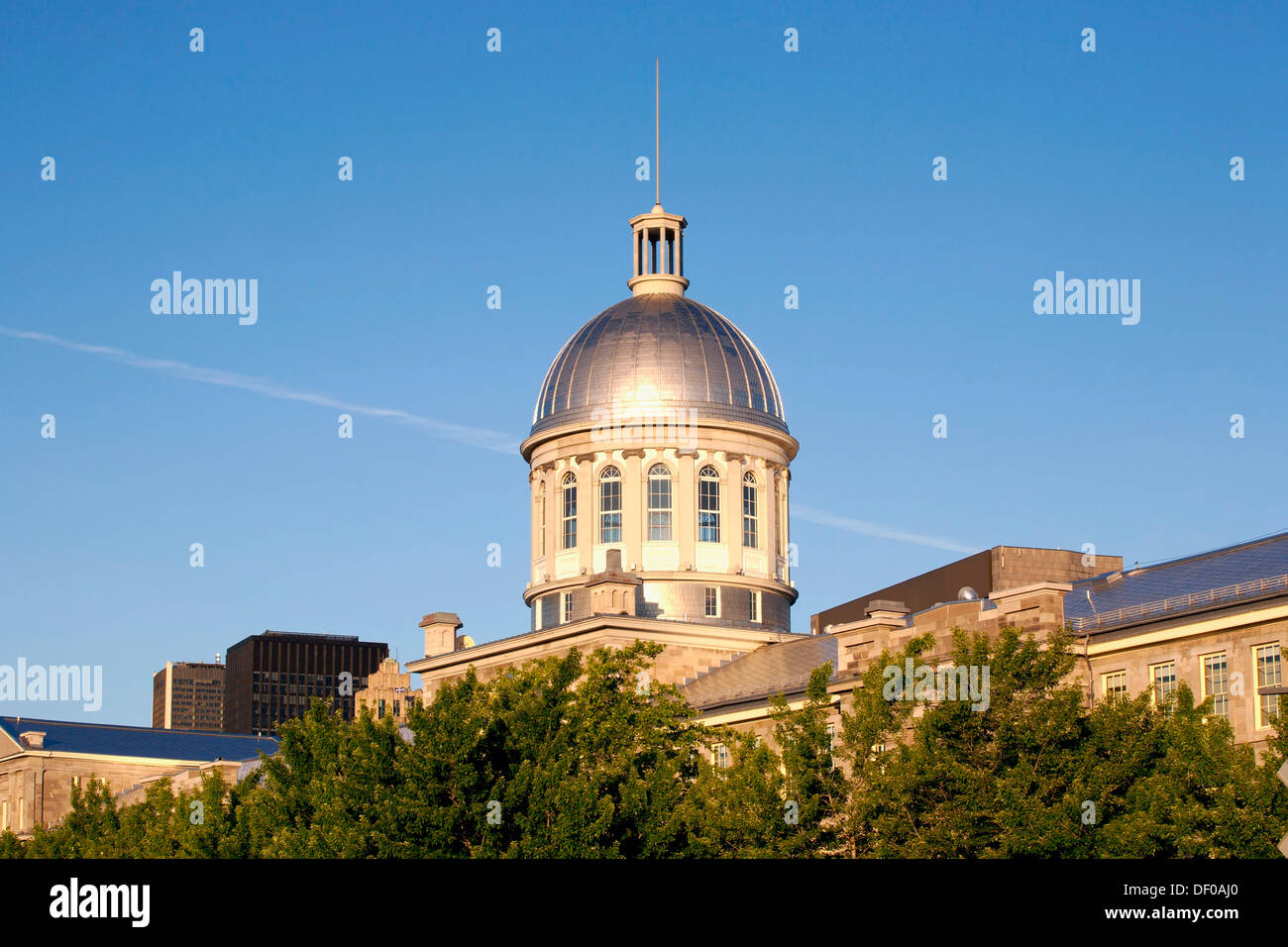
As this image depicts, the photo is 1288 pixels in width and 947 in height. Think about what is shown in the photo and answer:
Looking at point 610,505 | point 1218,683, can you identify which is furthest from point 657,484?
point 1218,683

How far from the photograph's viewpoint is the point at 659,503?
74.1m

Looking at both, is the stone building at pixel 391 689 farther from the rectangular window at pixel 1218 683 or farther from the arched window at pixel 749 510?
the rectangular window at pixel 1218 683

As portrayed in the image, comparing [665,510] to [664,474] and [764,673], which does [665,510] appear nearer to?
[664,474]

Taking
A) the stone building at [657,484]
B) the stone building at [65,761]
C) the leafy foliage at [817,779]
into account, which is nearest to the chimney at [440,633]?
the stone building at [657,484]

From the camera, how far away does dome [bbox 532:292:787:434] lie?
74.7 m

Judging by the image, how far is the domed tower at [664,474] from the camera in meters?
73.6

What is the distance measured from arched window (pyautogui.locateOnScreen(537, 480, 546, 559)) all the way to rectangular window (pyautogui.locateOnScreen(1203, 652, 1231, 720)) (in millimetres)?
34911

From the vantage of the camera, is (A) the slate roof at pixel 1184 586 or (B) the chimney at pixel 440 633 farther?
(B) the chimney at pixel 440 633

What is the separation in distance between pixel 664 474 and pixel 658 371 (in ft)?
12.8

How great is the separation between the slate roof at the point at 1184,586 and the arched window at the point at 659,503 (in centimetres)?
2164

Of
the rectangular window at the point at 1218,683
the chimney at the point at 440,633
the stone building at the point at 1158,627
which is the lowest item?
the rectangular window at the point at 1218,683

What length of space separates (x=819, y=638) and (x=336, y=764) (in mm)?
21330
